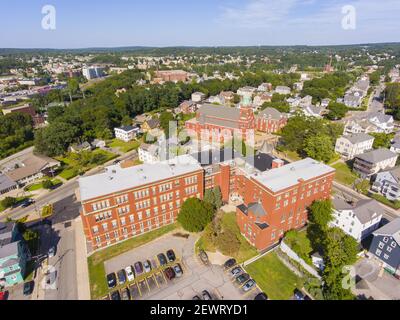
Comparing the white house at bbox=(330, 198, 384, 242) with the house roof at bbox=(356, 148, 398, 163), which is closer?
the white house at bbox=(330, 198, 384, 242)

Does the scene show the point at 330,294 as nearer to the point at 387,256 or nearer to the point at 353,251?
the point at 353,251

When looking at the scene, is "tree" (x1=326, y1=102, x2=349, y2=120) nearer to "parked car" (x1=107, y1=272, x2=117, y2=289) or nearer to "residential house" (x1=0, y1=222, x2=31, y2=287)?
"parked car" (x1=107, y1=272, x2=117, y2=289)

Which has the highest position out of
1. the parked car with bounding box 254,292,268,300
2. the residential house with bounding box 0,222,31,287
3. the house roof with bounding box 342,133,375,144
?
the house roof with bounding box 342,133,375,144

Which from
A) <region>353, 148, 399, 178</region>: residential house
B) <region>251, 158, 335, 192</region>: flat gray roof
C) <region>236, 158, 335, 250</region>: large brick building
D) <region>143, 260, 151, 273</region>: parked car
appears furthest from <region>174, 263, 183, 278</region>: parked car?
<region>353, 148, 399, 178</region>: residential house

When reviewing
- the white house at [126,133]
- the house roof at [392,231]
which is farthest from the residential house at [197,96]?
the house roof at [392,231]

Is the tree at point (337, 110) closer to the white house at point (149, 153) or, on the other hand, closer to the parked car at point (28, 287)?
the white house at point (149, 153)
